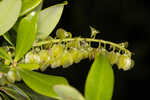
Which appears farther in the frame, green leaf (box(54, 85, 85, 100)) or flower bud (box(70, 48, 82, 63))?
flower bud (box(70, 48, 82, 63))

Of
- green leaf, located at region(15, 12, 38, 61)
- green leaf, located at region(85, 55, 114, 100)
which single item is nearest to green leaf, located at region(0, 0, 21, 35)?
green leaf, located at region(15, 12, 38, 61)

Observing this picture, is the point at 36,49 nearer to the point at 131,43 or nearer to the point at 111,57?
the point at 111,57

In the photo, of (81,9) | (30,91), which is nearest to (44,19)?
(30,91)

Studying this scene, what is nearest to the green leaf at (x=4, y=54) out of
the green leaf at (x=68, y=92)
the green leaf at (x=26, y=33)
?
the green leaf at (x=26, y=33)

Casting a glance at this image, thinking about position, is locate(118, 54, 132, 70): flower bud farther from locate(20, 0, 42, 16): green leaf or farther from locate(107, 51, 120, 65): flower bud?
locate(20, 0, 42, 16): green leaf

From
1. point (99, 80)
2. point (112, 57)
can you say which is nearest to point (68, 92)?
point (99, 80)

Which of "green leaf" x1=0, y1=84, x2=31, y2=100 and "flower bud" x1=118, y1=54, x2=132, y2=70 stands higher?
"flower bud" x1=118, y1=54, x2=132, y2=70

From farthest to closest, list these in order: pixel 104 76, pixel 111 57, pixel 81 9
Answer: pixel 81 9 < pixel 111 57 < pixel 104 76
